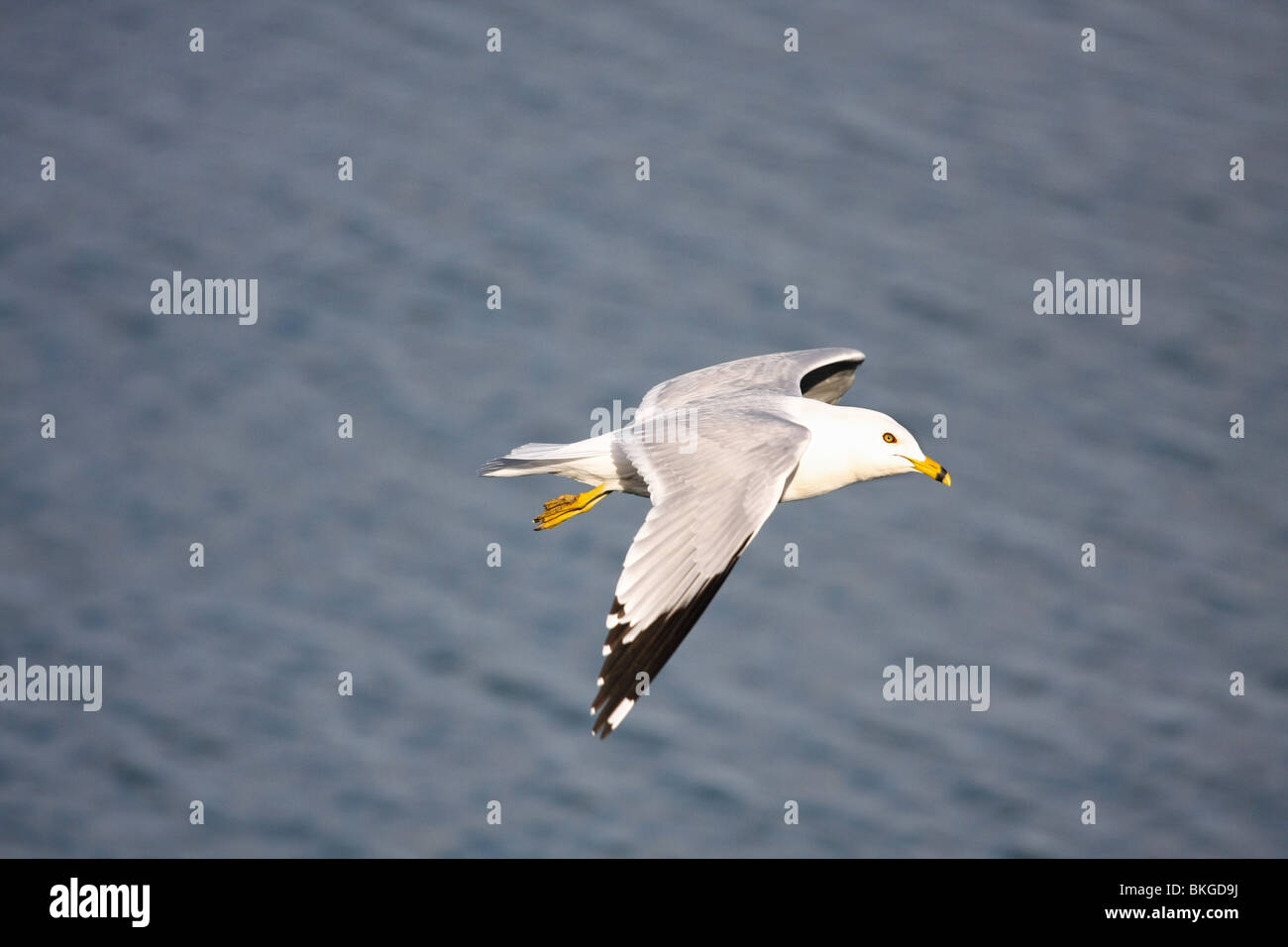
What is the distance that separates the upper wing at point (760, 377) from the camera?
1286 cm

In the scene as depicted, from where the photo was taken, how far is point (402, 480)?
20.3 metres

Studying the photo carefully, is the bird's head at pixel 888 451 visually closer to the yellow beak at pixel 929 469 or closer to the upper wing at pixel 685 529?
the yellow beak at pixel 929 469

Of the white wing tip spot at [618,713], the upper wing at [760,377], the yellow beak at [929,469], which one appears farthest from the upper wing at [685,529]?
the upper wing at [760,377]

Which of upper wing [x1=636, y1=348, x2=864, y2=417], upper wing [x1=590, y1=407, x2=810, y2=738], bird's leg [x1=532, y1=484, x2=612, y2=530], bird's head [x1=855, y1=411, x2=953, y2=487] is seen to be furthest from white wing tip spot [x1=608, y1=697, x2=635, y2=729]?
upper wing [x1=636, y1=348, x2=864, y2=417]

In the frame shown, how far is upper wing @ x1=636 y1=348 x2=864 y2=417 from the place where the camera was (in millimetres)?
12859

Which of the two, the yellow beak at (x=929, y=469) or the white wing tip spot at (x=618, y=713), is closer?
the white wing tip spot at (x=618, y=713)

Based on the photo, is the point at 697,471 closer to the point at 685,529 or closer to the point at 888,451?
the point at 685,529

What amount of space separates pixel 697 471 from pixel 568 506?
1.72 metres

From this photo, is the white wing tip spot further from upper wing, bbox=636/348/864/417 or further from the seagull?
upper wing, bbox=636/348/864/417

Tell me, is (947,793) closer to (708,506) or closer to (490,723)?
(490,723)

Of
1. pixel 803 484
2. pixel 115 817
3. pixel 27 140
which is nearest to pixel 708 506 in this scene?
pixel 803 484

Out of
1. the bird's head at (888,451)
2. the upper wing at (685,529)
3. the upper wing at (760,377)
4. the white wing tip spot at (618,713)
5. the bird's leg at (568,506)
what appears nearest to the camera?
the white wing tip spot at (618,713)

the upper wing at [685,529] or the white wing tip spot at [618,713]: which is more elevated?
the upper wing at [685,529]

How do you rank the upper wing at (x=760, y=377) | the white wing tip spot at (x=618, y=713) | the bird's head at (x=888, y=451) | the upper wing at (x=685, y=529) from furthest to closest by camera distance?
the upper wing at (x=760, y=377) → the bird's head at (x=888, y=451) → the upper wing at (x=685, y=529) → the white wing tip spot at (x=618, y=713)
